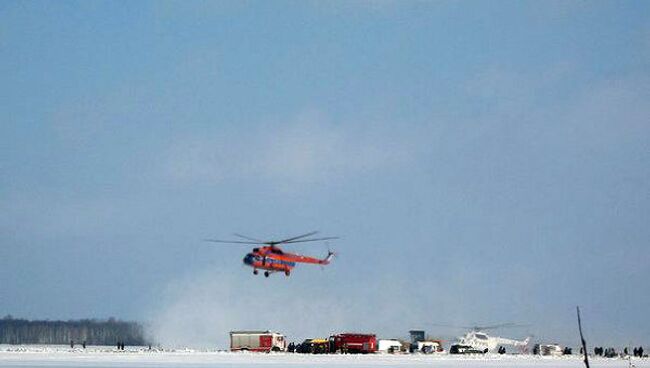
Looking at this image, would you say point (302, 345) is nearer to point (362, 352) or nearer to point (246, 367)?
point (362, 352)

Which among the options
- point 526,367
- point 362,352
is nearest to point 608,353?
point 362,352

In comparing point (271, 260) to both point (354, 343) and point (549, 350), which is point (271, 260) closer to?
point (354, 343)

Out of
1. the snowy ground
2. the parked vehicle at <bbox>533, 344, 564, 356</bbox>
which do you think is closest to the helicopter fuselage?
the snowy ground

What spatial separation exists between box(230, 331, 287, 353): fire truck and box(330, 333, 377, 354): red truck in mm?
6662

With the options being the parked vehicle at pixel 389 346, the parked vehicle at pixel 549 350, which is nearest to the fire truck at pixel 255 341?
the parked vehicle at pixel 389 346

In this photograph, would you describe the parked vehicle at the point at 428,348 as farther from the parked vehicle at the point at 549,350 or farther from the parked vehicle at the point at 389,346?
the parked vehicle at the point at 549,350

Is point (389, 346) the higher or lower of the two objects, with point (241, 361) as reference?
higher

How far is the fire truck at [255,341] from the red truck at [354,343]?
21.9ft

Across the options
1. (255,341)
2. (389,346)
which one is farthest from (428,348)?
(255,341)

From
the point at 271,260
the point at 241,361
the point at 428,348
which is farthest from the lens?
the point at 428,348

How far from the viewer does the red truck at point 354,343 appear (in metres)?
110

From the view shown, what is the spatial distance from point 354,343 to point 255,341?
12.0m

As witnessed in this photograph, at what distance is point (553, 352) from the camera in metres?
124

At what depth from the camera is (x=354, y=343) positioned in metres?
110
